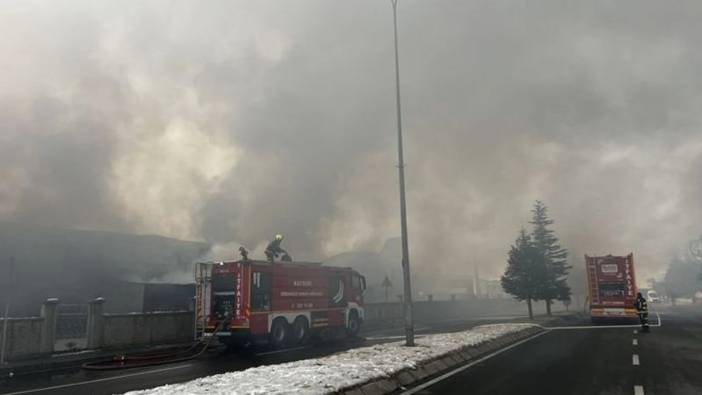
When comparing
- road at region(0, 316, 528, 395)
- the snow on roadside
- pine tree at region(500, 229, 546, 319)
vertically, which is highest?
pine tree at region(500, 229, 546, 319)

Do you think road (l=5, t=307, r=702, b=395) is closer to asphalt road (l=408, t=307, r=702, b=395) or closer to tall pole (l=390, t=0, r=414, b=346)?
asphalt road (l=408, t=307, r=702, b=395)

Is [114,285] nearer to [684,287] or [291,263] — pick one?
[291,263]

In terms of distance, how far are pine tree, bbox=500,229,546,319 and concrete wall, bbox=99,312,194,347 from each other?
2765cm

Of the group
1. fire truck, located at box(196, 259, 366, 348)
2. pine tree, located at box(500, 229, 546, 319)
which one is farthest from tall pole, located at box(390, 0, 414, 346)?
pine tree, located at box(500, 229, 546, 319)

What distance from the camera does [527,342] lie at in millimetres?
17859

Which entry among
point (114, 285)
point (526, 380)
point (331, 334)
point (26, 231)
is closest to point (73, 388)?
point (526, 380)

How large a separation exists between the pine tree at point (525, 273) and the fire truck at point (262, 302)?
23.4m

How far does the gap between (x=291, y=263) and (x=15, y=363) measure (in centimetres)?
956

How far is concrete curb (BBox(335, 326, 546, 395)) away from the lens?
858cm

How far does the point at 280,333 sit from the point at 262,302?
1523mm

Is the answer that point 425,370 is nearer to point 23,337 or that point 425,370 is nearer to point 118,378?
point 118,378

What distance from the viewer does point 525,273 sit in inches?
1622

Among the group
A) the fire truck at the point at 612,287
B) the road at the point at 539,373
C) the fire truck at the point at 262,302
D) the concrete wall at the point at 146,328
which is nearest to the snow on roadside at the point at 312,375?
the road at the point at 539,373

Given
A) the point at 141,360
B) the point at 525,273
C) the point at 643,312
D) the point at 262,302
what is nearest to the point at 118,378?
the point at 141,360
